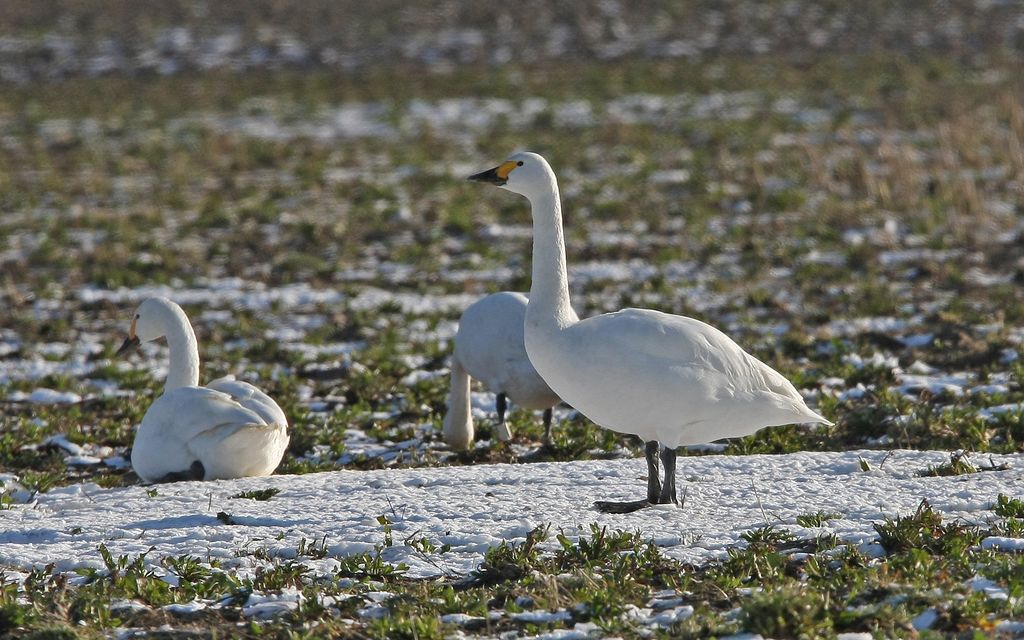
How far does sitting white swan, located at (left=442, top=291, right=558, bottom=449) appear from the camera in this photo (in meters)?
7.60

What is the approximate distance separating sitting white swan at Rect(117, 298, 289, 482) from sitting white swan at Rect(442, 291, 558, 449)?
113 cm

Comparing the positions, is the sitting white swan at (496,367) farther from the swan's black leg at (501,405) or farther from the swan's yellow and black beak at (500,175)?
the swan's yellow and black beak at (500,175)

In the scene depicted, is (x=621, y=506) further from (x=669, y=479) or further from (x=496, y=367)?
(x=496, y=367)

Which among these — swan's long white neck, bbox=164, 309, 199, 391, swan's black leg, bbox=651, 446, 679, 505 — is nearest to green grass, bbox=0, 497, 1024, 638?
swan's black leg, bbox=651, 446, 679, 505

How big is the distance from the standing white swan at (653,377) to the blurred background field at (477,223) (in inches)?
22.6

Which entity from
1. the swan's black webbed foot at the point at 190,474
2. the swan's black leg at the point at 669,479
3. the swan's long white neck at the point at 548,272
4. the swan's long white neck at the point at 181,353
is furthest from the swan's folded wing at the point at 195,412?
the swan's black leg at the point at 669,479

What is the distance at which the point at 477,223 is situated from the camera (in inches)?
570

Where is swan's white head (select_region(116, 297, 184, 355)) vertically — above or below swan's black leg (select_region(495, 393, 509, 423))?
above

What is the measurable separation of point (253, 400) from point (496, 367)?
1572 mm

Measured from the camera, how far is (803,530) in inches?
206

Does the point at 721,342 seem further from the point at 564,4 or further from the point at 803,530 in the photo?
the point at 564,4

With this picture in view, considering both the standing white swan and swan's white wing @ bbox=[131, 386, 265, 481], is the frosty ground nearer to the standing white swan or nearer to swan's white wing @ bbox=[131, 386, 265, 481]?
swan's white wing @ bbox=[131, 386, 265, 481]

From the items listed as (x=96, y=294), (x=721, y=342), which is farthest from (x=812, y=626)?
(x=96, y=294)

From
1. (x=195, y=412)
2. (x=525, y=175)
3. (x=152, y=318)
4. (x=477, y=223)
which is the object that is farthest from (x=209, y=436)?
(x=477, y=223)
